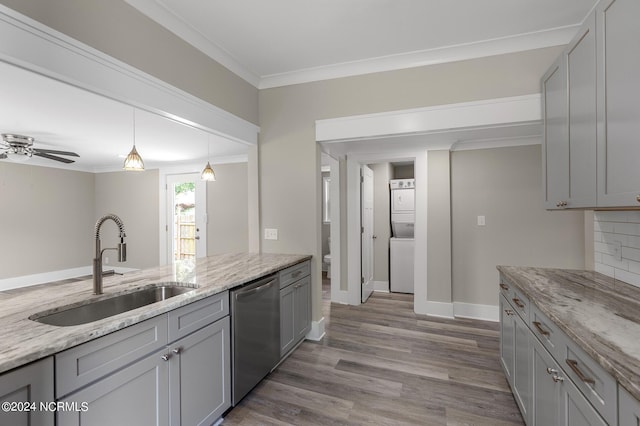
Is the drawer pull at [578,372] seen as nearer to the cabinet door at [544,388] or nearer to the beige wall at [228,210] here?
the cabinet door at [544,388]

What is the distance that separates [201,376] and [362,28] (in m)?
2.68

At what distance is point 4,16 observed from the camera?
1318 millimetres

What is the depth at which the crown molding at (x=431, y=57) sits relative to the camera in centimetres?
230

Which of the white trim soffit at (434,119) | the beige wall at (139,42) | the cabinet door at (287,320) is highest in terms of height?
the beige wall at (139,42)

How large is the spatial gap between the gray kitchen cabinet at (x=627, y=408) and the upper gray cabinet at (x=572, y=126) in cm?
107

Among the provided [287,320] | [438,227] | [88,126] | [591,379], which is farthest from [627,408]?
[88,126]

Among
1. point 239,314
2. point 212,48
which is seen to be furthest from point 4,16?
point 239,314

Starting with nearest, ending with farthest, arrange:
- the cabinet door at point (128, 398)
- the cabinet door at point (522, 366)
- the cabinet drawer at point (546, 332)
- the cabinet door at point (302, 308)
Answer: the cabinet door at point (128, 398) < the cabinet drawer at point (546, 332) < the cabinet door at point (522, 366) < the cabinet door at point (302, 308)

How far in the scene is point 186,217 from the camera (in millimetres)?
5762

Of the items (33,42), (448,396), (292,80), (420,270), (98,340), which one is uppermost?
(292,80)

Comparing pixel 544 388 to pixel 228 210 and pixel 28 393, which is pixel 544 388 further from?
pixel 228 210

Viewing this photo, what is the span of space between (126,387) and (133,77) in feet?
5.96

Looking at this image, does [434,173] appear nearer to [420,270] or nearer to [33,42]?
[420,270]

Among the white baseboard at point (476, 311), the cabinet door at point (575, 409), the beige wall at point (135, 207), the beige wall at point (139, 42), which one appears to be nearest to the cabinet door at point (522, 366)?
the cabinet door at point (575, 409)
